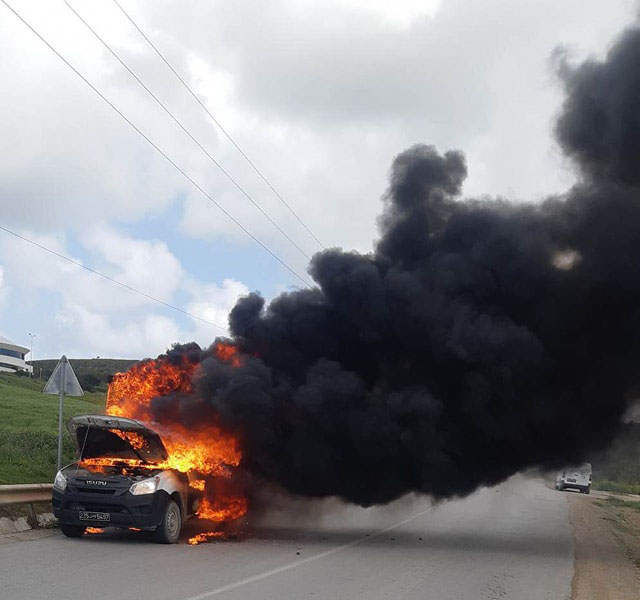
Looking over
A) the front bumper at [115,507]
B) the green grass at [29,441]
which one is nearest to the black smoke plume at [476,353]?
the front bumper at [115,507]

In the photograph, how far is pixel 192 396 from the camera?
605 inches

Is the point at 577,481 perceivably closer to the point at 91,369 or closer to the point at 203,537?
the point at 203,537

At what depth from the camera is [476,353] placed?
1469 cm

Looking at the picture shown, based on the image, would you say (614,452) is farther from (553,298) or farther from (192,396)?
(192,396)

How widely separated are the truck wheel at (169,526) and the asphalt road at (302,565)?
29 cm

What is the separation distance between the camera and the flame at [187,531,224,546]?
12781 mm

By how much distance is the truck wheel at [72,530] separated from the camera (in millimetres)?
12281

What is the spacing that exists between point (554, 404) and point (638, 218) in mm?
3915

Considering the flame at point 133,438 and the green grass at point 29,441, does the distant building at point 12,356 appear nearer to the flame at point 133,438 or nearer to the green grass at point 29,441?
the green grass at point 29,441

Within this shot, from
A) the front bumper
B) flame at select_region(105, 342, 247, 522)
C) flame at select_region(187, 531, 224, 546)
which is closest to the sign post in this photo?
flame at select_region(105, 342, 247, 522)

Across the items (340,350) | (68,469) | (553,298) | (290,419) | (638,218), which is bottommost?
(68,469)

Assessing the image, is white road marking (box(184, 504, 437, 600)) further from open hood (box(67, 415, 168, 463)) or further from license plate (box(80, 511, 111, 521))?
open hood (box(67, 415, 168, 463))

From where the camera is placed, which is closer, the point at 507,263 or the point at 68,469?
the point at 68,469

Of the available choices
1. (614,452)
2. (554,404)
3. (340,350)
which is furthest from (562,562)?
(340,350)
